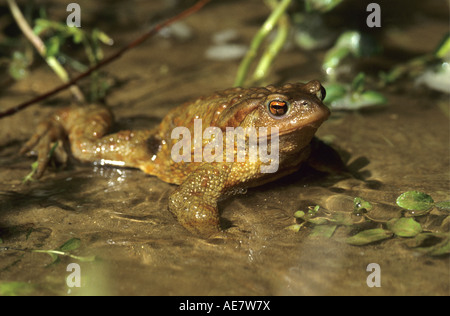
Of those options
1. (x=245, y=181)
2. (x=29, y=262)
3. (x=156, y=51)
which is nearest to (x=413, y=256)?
(x=245, y=181)

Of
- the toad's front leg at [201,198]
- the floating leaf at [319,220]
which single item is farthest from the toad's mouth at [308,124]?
the floating leaf at [319,220]

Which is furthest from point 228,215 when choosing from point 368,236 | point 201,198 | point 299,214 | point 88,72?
point 88,72

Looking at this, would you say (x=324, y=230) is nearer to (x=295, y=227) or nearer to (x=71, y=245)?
(x=295, y=227)

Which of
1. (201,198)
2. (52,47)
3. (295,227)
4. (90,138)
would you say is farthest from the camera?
(52,47)

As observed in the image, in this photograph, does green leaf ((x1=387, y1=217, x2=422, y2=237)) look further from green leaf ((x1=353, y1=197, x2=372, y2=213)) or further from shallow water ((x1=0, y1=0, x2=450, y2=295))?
green leaf ((x1=353, y1=197, x2=372, y2=213))

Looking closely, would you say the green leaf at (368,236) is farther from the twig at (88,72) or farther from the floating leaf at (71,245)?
the twig at (88,72)

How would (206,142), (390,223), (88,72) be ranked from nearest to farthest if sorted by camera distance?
(390,223)
(206,142)
(88,72)
